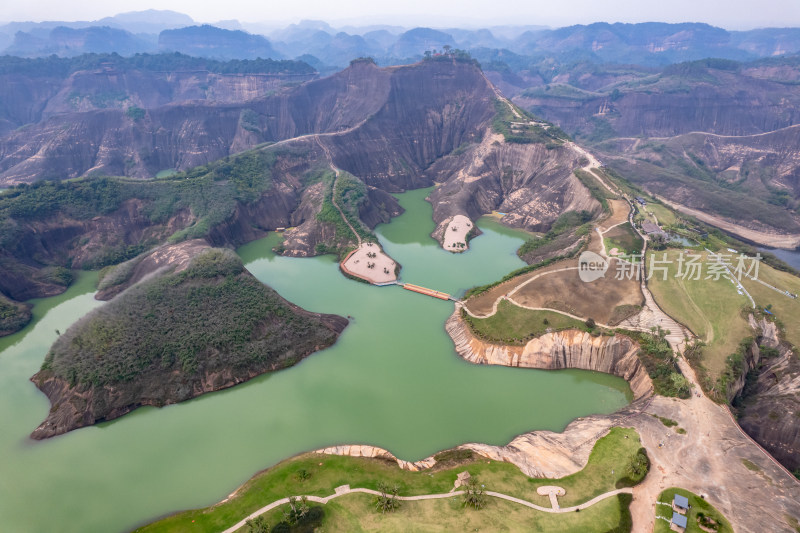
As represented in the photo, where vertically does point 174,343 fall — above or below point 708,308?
below

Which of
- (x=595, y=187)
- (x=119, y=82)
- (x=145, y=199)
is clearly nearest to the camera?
(x=145, y=199)

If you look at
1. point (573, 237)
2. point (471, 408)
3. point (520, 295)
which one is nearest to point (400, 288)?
point (520, 295)

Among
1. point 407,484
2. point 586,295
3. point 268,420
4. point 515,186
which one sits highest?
point 515,186

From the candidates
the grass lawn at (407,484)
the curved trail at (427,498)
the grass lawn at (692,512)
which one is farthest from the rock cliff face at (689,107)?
the curved trail at (427,498)

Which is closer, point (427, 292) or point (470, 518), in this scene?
point (470, 518)

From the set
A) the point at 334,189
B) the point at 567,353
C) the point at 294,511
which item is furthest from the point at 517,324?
the point at 334,189

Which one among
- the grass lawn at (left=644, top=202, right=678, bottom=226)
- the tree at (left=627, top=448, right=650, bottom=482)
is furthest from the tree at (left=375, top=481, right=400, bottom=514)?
the grass lawn at (left=644, top=202, right=678, bottom=226)

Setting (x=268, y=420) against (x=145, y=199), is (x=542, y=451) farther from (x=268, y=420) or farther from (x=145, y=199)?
(x=145, y=199)

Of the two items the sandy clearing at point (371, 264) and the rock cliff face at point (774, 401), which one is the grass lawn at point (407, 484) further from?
the sandy clearing at point (371, 264)

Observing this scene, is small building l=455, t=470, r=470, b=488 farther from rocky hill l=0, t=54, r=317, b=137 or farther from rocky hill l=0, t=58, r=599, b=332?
rocky hill l=0, t=54, r=317, b=137
